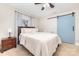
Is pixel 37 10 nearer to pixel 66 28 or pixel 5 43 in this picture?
pixel 66 28

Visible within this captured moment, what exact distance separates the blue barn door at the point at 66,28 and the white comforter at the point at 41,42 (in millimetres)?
100

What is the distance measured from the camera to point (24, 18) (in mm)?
1280

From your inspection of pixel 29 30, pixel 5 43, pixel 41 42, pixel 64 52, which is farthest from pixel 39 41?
pixel 5 43

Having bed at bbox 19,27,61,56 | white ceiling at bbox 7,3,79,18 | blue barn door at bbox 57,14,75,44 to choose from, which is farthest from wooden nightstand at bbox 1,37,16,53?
blue barn door at bbox 57,14,75,44

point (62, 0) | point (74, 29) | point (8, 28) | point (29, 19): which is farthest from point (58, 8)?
point (8, 28)

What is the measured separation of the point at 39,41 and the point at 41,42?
0.04 meters

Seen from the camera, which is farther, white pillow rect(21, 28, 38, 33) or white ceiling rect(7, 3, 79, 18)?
white pillow rect(21, 28, 38, 33)

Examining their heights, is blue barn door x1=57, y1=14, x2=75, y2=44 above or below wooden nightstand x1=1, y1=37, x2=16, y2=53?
above

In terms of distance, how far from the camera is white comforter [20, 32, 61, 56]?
1.13 m

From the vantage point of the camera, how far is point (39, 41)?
3.78 ft

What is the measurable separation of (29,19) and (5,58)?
0.67 metres

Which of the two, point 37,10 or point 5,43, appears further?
point 5,43

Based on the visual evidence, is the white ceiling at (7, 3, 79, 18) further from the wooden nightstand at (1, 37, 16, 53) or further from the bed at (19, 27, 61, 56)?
the wooden nightstand at (1, 37, 16, 53)

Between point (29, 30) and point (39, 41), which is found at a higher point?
point (29, 30)
